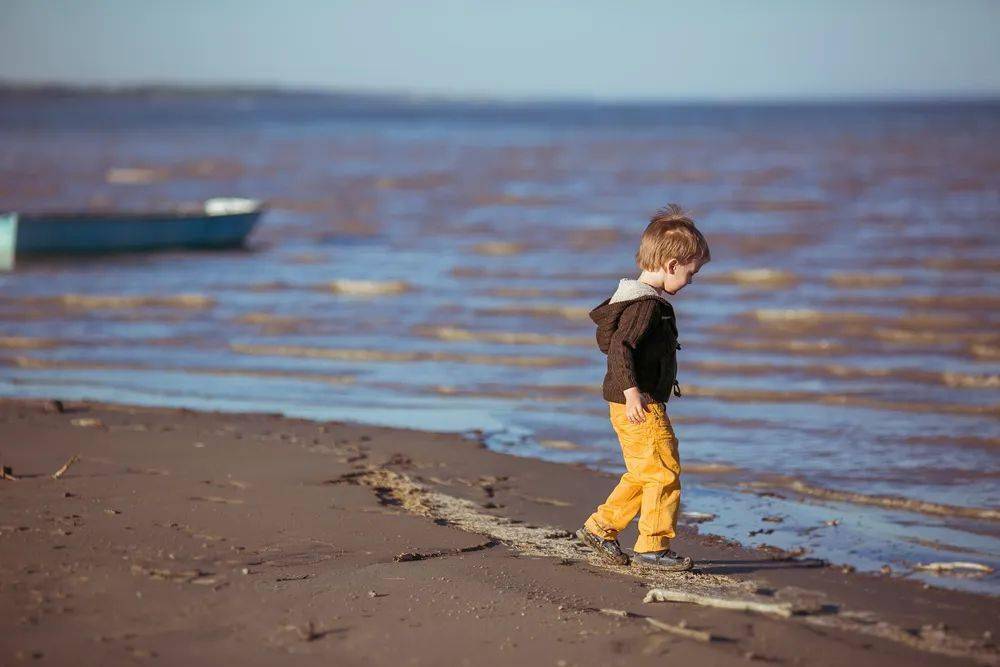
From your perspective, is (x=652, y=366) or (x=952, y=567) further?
(x=952, y=567)

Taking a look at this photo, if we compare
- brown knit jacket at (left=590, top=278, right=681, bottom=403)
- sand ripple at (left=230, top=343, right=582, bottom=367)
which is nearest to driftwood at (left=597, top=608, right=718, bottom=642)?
brown knit jacket at (left=590, top=278, right=681, bottom=403)

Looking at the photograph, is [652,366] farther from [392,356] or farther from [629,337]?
[392,356]

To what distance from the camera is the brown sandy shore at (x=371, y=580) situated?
4.14m

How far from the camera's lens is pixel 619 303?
5.22m

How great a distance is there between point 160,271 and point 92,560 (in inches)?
596

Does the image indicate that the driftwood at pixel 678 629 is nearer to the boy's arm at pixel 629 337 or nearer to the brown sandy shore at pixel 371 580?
the brown sandy shore at pixel 371 580

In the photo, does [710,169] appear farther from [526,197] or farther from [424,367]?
[424,367]

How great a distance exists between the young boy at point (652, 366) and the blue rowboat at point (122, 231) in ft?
56.5

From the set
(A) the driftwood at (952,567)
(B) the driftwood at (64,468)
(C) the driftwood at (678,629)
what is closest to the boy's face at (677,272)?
(C) the driftwood at (678,629)

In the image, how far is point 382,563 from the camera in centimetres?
509

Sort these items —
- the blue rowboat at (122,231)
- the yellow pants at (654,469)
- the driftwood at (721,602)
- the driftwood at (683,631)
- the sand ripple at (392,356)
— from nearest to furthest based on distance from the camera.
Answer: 1. the driftwood at (683,631)
2. the driftwood at (721,602)
3. the yellow pants at (654,469)
4. the sand ripple at (392,356)
5. the blue rowboat at (122,231)

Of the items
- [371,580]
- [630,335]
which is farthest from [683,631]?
[630,335]

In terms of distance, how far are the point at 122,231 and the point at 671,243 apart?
18.1m

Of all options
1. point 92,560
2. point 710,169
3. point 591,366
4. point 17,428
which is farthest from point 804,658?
point 710,169
